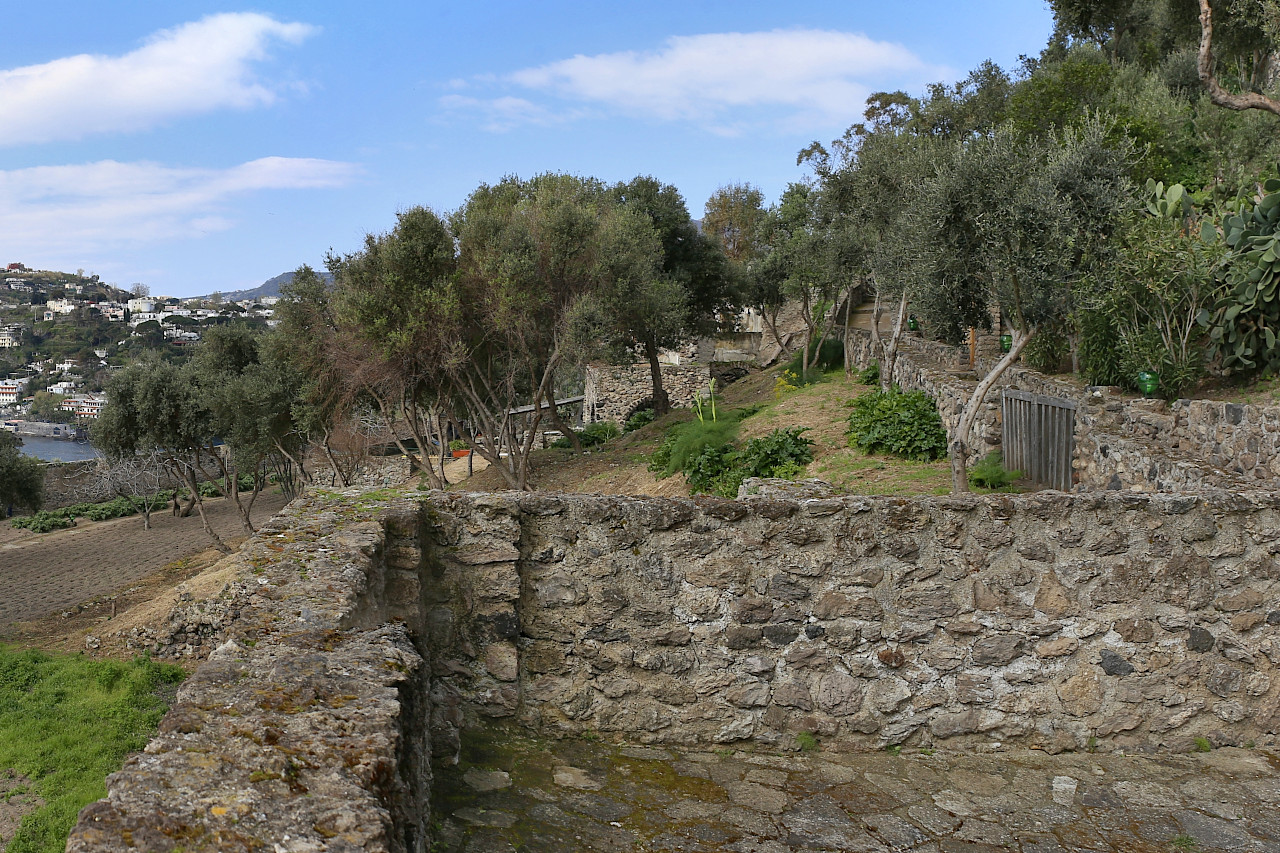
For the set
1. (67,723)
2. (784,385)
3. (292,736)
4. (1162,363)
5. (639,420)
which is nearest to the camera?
(292,736)

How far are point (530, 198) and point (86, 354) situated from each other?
55.9 metres

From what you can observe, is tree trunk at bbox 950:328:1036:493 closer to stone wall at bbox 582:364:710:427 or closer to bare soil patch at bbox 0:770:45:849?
bare soil patch at bbox 0:770:45:849

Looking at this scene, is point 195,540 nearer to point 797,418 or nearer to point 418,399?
point 418,399

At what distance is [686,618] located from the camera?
4348 millimetres

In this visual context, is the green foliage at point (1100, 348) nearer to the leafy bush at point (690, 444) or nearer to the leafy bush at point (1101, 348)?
the leafy bush at point (1101, 348)

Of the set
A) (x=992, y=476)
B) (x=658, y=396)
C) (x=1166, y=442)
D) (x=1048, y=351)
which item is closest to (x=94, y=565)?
(x=658, y=396)

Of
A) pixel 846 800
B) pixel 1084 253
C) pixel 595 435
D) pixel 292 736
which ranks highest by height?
pixel 1084 253

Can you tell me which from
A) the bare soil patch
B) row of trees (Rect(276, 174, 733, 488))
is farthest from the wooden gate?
the bare soil patch

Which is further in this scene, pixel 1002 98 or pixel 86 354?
pixel 86 354

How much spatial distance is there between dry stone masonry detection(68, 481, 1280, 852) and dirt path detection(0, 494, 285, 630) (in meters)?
18.6

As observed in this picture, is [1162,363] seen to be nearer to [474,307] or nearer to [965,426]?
[965,426]

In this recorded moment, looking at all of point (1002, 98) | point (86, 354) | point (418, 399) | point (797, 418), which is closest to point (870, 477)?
point (797, 418)

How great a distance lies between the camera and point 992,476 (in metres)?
11.1

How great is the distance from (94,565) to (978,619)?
27.7m
